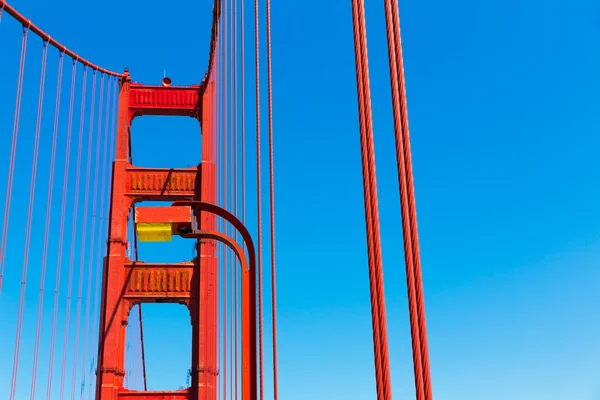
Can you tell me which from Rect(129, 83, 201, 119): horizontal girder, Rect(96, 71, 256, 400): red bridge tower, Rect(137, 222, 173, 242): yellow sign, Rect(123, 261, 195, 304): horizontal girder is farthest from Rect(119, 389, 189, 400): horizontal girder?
Rect(137, 222, 173, 242): yellow sign

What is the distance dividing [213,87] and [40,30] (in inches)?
296

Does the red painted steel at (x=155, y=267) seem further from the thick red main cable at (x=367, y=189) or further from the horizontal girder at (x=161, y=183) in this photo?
the thick red main cable at (x=367, y=189)

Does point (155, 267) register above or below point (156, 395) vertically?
above

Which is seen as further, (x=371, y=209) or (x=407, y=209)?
(x=371, y=209)

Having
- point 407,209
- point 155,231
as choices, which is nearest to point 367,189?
point 407,209

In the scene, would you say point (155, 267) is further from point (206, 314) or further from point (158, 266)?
point (206, 314)

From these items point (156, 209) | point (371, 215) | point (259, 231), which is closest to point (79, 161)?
point (259, 231)

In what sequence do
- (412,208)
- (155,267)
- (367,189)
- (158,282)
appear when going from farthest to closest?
(155,267)
(158,282)
(367,189)
(412,208)

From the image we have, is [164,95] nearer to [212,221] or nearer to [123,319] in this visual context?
[212,221]

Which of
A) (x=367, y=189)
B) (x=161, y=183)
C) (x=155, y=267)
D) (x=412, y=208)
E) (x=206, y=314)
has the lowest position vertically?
(x=412, y=208)

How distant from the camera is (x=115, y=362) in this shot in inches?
987

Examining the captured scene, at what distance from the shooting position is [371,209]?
6.19m

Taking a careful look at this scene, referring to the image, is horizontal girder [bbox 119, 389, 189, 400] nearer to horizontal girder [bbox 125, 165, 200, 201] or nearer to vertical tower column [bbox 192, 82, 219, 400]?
vertical tower column [bbox 192, 82, 219, 400]

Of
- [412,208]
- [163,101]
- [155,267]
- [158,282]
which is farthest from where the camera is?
[163,101]
